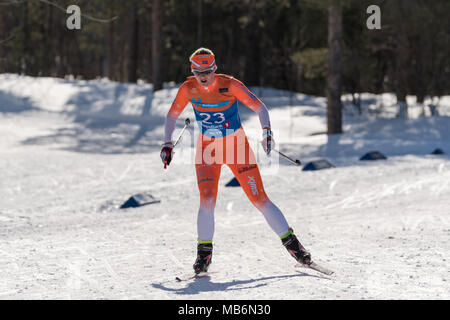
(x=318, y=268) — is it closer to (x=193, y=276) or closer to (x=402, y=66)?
(x=193, y=276)

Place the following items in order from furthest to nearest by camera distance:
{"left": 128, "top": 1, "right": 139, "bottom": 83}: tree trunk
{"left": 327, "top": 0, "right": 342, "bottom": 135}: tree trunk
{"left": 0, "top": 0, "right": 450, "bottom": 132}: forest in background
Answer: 1. {"left": 128, "top": 1, "right": 139, "bottom": 83}: tree trunk
2. {"left": 0, "top": 0, "right": 450, "bottom": 132}: forest in background
3. {"left": 327, "top": 0, "right": 342, "bottom": 135}: tree trunk

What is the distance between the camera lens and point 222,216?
9.44m

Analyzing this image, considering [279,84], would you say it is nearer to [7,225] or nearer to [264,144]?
[7,225]

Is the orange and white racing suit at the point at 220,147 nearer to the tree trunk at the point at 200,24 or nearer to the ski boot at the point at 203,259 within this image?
the ski boot at the point at 203,259

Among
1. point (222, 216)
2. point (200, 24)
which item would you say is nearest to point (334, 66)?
point (222, 216)

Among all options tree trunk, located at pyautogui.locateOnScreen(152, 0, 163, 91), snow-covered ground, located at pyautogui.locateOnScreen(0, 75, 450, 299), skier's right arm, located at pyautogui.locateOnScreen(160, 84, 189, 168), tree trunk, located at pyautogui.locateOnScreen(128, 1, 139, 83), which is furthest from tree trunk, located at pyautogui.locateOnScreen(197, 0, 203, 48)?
skier's right arm, located at pyautogui.locateOnScreen(160, 84, 189, 168)

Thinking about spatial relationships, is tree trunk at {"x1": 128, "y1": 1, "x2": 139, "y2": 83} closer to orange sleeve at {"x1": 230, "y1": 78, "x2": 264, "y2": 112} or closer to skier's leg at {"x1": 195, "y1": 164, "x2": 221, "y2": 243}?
orange sleeve at {"x1": 230, "y1": 78, "x2": 264, "y2": 112}

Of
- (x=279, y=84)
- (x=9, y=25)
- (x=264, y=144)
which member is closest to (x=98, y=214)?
(x=264, y=144)

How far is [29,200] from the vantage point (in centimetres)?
1087

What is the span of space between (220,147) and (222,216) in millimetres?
3764

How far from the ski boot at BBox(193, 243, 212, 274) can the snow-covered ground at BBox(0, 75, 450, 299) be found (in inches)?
7.0

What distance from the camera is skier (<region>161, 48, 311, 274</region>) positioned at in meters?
5.72
